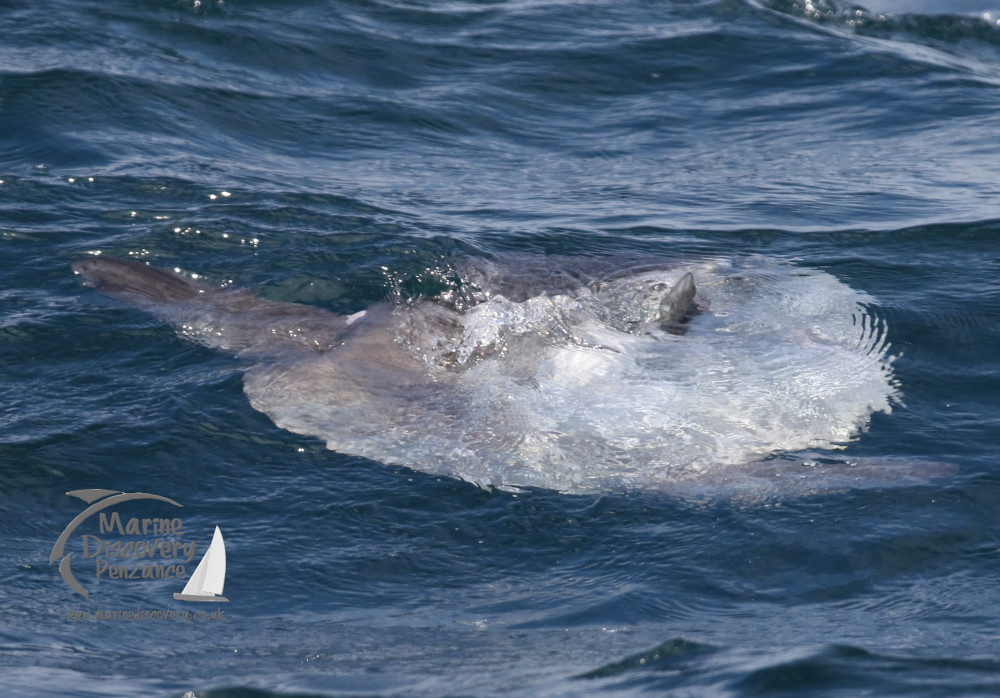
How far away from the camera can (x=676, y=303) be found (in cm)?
613

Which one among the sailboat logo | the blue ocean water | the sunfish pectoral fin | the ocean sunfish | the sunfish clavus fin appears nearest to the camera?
the blue ocean water

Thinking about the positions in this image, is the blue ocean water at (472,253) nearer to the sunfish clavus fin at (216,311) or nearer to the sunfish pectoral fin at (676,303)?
the sunfish clavus fin at (216,311)

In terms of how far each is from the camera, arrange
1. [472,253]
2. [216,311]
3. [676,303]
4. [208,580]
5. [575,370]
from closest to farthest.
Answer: [208,580]
[575,370]
[676,303]
[216,311]
[472,253]

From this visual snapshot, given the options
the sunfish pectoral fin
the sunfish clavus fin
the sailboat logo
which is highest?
the sunfish pectoral fin

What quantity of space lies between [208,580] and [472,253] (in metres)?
3.90

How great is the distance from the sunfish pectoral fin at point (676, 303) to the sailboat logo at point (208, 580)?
9.02 feet

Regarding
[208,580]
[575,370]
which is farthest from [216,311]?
[208,580]

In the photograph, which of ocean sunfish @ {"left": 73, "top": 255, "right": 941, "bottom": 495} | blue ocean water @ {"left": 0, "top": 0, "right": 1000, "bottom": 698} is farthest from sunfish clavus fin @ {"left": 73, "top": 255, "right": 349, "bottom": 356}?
blue ocean water @ {"left": 0, "top": 0, "right": 1000, "bottom": 698}

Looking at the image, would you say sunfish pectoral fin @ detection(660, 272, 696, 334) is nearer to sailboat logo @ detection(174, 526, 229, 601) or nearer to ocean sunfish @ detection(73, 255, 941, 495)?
ocean sunfish @ detection(73, 255, 941, 495)

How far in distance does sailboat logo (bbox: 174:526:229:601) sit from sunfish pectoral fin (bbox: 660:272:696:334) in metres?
2.75

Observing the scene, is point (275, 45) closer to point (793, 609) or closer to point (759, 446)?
point (759, 446)

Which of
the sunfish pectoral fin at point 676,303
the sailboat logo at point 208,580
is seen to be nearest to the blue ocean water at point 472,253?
the sailboat logo at point 208,580

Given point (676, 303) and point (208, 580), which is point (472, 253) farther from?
point (208, 580)

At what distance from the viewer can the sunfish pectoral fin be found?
20.0 feet
